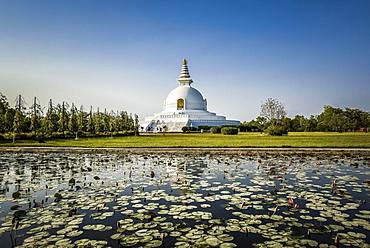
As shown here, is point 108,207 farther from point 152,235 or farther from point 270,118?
point 270,118

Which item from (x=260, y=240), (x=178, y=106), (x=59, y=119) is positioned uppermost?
(x=178, y=106)

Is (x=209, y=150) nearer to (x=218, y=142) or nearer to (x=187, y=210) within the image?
(x=218, y=142)

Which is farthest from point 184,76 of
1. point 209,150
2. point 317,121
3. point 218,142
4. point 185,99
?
point 209,150

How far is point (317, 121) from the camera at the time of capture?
78.9m

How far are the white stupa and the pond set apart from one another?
43616 millimetres

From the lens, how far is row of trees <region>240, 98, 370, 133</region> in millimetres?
55281

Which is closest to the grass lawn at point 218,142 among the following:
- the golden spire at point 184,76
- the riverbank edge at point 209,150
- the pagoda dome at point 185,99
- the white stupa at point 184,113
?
the riverbank edge at point 209,150

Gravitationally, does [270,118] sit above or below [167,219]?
above

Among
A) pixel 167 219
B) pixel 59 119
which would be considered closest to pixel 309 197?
pixel 167 219

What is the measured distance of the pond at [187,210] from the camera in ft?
16.5

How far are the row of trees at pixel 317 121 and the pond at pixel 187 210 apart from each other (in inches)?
1326

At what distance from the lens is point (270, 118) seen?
2189 inches

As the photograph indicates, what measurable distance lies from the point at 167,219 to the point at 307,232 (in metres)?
2.56

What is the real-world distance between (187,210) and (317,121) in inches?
3138
